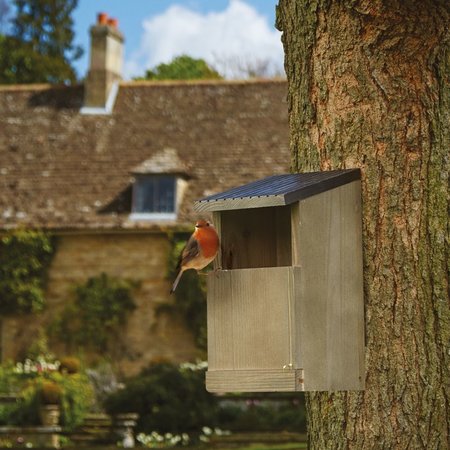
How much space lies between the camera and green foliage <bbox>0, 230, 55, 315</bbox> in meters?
23.1

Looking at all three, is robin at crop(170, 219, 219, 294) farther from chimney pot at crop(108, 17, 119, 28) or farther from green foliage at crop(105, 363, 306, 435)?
chimney pot at crop(108, 17, 119, 28)

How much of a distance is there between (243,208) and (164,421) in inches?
482

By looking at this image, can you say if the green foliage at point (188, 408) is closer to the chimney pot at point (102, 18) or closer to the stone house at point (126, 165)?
the stone house at point (126, 165)

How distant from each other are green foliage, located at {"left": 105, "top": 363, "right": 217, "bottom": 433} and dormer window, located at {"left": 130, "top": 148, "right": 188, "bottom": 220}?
19.2 feet

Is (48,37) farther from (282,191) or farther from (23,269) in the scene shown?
(282,191)

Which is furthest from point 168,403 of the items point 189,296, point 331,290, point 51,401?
point 331,290

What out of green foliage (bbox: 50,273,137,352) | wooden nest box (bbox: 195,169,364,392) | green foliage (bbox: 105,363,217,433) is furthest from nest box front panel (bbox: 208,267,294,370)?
green foliage (bbox: 50,273,137,352)

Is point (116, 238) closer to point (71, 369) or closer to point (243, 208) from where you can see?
point (71, 369)

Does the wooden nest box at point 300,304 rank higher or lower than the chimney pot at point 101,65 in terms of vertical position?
lower

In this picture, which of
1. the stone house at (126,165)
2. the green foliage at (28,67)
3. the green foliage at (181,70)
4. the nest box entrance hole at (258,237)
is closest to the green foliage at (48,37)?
the green foliage at (28,67)

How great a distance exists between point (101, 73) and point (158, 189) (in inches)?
155

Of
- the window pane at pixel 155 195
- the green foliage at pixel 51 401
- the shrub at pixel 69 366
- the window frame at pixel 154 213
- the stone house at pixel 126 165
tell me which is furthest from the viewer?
the window pane at pixel 155 195

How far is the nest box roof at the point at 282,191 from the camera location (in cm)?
488

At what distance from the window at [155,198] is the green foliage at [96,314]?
1461mm
